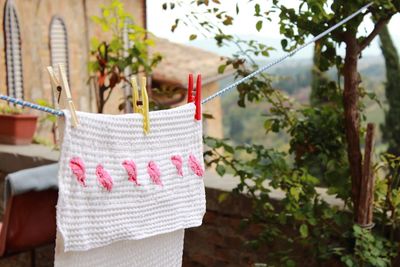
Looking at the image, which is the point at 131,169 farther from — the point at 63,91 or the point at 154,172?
the point at 63,91

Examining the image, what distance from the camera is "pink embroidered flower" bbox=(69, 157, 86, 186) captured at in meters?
1.39

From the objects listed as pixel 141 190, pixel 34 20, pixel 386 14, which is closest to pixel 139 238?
pixel 141 190

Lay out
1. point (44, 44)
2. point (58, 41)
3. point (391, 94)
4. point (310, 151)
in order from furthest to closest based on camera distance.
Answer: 1. point (391, 94)
2. point (58, 41)
3. point (44, 44)
4. point (310, 151)

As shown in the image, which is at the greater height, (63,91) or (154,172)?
(63,91)

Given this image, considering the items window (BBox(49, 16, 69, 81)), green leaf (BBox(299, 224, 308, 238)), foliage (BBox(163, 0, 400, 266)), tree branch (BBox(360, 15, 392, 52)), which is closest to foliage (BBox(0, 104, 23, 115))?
window (BBox(49, 16, 69, 81))

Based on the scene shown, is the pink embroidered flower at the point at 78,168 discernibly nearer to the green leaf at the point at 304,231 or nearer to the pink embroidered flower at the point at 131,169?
the pink embroidered flower at the point at 131,169

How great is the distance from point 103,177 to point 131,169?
0.08 m

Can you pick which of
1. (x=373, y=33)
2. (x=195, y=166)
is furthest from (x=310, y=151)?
(x=195, y=166)

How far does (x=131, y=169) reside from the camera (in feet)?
4.92

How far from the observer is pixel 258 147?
8.71 ft

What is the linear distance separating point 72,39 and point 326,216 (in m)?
4.53

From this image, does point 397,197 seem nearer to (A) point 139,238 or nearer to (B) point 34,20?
(A) point 139,238

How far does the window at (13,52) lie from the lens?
571 cm

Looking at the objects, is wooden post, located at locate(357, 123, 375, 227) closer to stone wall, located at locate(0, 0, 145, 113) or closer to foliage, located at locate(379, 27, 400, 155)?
stone wall, located at locate(0, 0, 145, 113)
